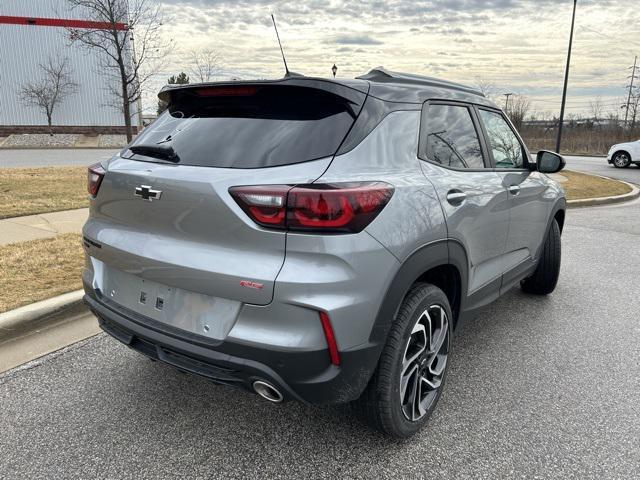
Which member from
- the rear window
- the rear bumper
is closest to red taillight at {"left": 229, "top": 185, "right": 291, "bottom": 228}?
the rear window

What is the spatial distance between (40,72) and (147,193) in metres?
40.5

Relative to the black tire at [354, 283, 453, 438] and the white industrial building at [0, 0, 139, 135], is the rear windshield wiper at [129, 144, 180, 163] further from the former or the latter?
the white industrial building at [0, 0, 139, 135]

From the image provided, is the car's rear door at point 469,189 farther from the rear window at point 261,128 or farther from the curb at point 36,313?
the curb at point 36,313

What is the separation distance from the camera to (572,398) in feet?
9.77

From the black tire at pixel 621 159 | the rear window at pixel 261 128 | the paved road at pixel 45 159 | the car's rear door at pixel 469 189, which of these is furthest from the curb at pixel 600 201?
the paved road at pixel 45 159

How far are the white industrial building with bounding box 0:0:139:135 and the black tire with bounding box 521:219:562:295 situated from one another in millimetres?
36477

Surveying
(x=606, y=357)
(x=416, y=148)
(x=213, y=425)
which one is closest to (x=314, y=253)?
(x=416, y=148)

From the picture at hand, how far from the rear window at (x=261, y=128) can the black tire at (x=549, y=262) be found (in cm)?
298

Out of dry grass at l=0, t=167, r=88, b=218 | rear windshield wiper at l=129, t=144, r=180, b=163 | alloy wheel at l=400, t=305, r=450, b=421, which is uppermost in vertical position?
rear windshield wiper at l=129, t=144, r=180, b=163

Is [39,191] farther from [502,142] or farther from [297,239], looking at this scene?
[297,239]

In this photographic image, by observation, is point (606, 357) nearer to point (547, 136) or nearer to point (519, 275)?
point (519, 275)

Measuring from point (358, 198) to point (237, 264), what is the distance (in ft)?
1.83

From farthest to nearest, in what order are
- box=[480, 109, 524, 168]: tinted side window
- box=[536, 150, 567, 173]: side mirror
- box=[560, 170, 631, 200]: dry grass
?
box=[560, 170, 631, 200]: dry grass, box=[536, 150, 567, 173]: side mirror, box=[480, 109, 524, 168]: tinted side window

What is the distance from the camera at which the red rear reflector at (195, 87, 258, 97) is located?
2414 millimetres
